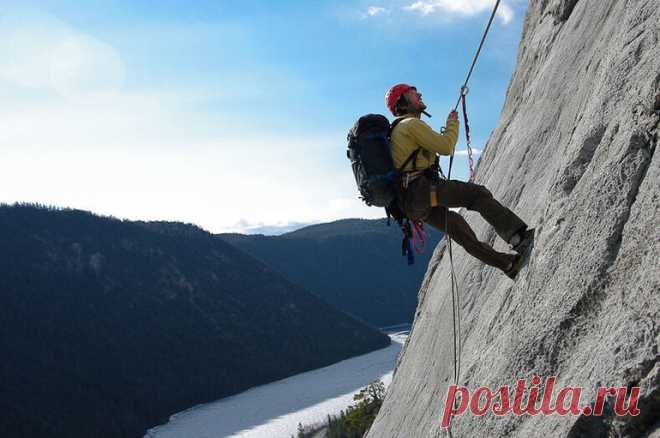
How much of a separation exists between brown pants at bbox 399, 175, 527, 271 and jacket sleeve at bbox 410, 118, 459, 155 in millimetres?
290

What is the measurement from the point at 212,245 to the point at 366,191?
160 meters

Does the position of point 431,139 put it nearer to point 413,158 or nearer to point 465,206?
point 413,158

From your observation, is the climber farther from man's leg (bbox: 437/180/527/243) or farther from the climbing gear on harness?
the climbing gear on harness

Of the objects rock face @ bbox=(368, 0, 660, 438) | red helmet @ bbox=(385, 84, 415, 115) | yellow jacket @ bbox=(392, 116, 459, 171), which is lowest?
rock face @ bbox=(368, 0, 660, 438)

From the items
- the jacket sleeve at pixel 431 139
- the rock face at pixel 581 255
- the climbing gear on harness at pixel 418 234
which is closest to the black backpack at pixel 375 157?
the jacket sleeve at pixel 431 139

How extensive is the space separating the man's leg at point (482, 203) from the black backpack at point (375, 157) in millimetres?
425

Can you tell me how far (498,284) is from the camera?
5578 mm

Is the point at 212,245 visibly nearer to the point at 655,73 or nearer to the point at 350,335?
the point at 350,335

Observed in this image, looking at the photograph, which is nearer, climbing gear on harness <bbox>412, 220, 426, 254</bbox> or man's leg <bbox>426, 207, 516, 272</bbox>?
man's leg <bbox>426, 207, 516, 272</bbox>

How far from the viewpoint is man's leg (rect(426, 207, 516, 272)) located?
207 inches

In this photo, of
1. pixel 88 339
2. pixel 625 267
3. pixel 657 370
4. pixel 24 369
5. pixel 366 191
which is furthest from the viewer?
pixel 88 339

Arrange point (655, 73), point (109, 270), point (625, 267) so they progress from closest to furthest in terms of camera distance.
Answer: point (625, 267) → point (655, 73) → point (109, 270)

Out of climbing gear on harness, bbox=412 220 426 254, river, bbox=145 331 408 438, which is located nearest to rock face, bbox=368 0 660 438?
climbing gear on harness, bbox=412 220 426 254


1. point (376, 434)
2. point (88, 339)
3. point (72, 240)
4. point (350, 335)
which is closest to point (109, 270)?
point (72, 240)
